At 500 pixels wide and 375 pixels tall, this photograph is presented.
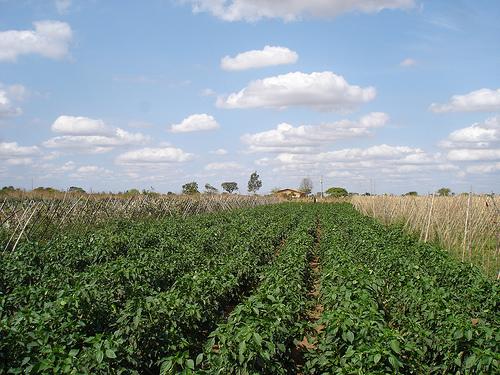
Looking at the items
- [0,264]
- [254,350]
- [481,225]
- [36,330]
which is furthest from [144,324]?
[481,225]

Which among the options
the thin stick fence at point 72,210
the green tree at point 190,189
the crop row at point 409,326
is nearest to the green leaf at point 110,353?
the crop row at point 409,326

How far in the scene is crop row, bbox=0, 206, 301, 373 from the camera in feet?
13.3

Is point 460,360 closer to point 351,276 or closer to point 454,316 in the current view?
point 454,316

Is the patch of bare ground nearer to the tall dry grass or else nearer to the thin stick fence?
the tall dry grass

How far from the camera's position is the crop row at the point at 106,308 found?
4.06 m

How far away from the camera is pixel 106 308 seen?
223 inches

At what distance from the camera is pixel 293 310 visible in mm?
5711

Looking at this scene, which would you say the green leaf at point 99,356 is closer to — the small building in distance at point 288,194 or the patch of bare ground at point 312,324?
the patch of bare ground at point 312,324

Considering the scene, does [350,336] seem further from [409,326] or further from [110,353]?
[110,353]

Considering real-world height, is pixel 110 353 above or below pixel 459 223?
below

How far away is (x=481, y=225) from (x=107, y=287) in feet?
48.2

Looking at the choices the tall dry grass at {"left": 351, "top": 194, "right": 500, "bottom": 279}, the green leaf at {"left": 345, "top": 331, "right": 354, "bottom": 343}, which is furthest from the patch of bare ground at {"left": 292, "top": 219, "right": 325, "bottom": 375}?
the tall dry grass at {"left": 351, "top": 194, "right": 500, "bottom": 279}

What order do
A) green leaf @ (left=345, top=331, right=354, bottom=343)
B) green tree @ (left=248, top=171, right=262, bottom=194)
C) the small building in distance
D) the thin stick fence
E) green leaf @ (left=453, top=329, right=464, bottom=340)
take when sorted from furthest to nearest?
green tree @ (left=248, top=171, right=262, bottom=194), the small building in distance, the thin stick fence, green leaf @ (left=453, top=329, right=464, bottom=340), green leaf @ (left=345, top=331, right=354, bottom=343)

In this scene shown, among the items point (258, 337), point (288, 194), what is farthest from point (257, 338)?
point (288, 194)
